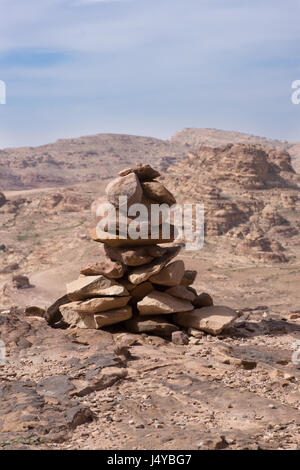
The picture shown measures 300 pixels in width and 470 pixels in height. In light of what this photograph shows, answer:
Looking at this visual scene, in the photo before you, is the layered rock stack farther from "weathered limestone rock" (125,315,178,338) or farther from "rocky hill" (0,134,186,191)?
"rocky hill" (0,134,186,191)

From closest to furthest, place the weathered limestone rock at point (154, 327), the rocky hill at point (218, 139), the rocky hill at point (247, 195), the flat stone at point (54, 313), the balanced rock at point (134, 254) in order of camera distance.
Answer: the weathered limestone rock at point (154, 327), the balanced rock at point (134, 254), the flat stone at point (54, 313), the rocky hill at point (247, 195), the rocky hill at point (218, 139)

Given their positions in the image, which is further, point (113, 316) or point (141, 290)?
point (141, 290)

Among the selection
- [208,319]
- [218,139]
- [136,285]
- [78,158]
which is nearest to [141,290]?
[136,285]

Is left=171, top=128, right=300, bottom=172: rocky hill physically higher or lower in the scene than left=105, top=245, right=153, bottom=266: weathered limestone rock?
higher

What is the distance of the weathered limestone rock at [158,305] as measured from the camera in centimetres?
1147

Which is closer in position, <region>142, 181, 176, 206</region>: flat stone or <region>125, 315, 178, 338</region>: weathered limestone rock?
<region>125, 315, 178, 338</region>: weathered limestone rock

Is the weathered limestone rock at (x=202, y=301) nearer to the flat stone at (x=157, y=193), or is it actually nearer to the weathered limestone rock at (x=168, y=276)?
the weathered limestone rock at (x=168, y=276)

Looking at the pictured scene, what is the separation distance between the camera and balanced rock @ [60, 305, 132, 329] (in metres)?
11.5

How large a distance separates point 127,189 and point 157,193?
0.85 meters

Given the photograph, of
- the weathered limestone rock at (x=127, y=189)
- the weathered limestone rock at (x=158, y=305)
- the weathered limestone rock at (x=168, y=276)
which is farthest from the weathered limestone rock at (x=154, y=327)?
the weathered limestone rock at (x=127, y=189)

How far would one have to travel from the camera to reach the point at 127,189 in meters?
12.0

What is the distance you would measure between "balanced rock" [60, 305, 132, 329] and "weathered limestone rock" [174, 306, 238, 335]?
53.7 inches

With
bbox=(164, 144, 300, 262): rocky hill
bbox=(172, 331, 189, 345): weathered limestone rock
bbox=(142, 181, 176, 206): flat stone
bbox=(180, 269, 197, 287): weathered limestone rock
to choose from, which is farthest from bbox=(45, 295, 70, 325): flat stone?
bbox=(164, 144, 300, 262): rocky hill

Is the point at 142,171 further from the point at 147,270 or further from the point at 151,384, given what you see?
the point at 151,384
